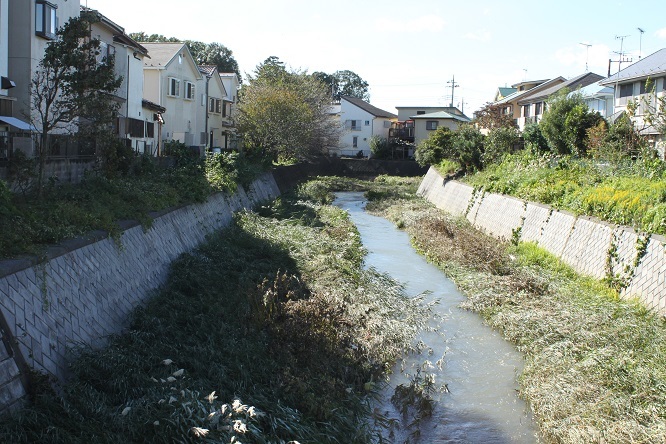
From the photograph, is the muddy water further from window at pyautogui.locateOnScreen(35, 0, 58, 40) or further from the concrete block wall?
window at pyautogui.locateOnScreen(35, 0, 58, 40)

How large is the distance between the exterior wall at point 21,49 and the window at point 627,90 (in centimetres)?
3216

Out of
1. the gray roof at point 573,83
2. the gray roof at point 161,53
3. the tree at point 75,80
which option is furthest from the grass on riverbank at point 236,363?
the gray roof at point 573,83

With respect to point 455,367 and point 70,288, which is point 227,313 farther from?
point 455,367

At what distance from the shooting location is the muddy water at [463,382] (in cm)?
854

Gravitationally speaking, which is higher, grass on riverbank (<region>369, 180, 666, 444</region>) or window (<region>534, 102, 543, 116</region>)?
window (<region>534, 102, 543, 116</region>)

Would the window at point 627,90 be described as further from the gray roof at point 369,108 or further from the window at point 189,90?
the gray roof at point 369,108

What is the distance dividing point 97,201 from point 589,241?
11408 millimetres

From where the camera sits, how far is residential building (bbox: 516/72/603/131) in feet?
165

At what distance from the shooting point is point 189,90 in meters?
40.8

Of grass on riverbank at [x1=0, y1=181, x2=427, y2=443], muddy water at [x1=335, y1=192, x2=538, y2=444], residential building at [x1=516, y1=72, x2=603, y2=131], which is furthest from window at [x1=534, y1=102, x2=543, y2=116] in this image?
grass on riverbank at [x1=0, y1=181, x2=427, y2=443]

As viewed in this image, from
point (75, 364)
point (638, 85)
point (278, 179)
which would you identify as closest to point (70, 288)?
point (75, 364)

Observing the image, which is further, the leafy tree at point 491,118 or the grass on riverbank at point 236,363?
the leafy tree at point 491,118

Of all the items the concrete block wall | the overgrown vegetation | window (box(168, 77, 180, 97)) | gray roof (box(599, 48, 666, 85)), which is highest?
gray roof (box(599, 48, 666, 85))

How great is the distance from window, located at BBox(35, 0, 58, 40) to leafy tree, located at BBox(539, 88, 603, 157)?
22.7m
